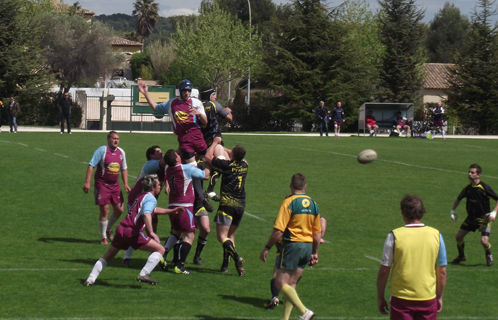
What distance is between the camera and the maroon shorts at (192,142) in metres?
9.98

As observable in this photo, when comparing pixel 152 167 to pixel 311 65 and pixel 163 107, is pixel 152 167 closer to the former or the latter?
pixel 163 107

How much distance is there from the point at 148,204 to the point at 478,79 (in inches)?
1793

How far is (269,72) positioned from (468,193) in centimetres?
3893

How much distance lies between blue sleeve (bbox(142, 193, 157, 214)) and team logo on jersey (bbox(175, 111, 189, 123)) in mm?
2262

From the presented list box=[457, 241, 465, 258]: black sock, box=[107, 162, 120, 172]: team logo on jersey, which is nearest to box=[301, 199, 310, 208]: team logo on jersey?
box=[457, 241, 465, 258]: black sock

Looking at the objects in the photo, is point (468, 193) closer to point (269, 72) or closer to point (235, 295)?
point (235, 295)

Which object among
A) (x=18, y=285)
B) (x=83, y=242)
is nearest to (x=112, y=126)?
(x=83, y=242)

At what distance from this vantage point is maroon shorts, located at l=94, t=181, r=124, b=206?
10227 millimetres

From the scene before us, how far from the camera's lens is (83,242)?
10625 mm

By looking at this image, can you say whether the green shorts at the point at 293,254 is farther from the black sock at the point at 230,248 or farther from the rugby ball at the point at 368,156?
the rugby ball at the point at 368,156

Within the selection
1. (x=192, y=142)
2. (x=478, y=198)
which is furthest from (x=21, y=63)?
(x=478, y=198)

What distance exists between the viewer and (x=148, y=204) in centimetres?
775

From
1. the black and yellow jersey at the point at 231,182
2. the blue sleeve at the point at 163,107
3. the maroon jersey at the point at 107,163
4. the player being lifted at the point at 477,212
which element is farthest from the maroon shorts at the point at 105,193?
the player being lifted at the point at 477,212

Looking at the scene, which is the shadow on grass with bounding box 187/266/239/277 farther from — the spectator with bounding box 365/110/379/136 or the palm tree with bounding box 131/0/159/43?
the palm tree with bounding box 131/0/159/43
